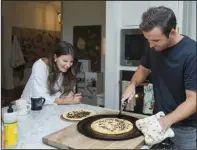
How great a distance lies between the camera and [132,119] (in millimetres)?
966

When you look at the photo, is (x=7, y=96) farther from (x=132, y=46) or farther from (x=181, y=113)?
(x=132, y=46)

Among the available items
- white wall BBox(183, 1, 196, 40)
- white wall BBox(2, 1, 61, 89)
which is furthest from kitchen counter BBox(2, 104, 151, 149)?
white wall BBox(2, 1, 61, 89)

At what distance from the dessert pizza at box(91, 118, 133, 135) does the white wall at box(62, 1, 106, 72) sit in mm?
1978

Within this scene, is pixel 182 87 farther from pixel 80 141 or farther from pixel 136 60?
pixel 136 60

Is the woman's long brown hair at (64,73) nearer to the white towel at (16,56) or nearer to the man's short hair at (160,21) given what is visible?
the man's short hair at (160,21)

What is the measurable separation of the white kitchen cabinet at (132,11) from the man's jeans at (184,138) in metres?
1.31

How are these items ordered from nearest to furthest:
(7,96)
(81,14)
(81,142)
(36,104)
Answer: (81,142)
(7,96)
(36,104)
(81,14)

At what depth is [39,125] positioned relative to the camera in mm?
946

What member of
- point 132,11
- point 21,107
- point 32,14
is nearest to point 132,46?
point 132,11

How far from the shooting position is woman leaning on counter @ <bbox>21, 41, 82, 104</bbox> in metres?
1.28

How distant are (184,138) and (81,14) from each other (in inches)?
97.5

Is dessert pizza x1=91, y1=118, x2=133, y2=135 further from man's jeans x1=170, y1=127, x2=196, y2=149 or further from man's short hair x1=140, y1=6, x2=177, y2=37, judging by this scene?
man's short hair x1=140, y1=6, x2=177, y2=37

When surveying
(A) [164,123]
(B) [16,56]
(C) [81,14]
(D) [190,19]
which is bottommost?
(A) [164,123]

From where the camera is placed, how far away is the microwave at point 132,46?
1971mm
